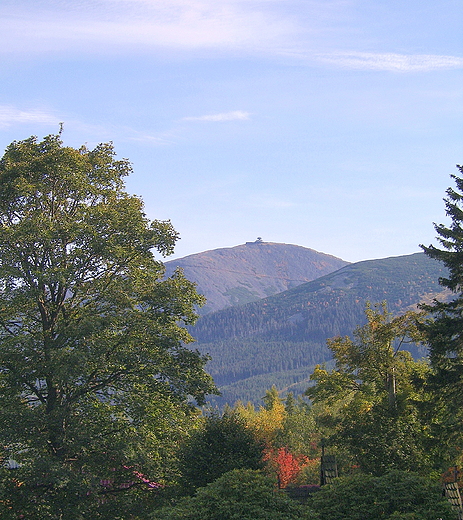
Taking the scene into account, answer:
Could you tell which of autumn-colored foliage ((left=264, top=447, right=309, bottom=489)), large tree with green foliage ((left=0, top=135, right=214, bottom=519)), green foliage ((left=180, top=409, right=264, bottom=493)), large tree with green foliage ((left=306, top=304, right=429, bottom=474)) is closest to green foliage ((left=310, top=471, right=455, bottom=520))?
green foliage ((left=180, top=409, right=264, bottom=493))

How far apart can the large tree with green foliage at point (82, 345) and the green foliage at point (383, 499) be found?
7.93 metres

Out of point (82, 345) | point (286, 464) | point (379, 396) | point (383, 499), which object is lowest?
point (286, 464)

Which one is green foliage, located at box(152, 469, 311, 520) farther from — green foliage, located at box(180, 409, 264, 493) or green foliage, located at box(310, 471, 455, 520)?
green foliage, located at box(180, 409, 264, 493)

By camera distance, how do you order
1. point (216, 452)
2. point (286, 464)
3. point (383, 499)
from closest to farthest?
1. point (383, 499)
2. point (216, 452)
3. point (286, 464)

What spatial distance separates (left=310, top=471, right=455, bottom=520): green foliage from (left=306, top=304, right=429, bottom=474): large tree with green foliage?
12058mm

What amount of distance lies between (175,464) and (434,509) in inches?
471

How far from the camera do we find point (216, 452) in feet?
90.7

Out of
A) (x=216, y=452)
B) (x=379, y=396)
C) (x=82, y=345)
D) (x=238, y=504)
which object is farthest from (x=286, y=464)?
(x=238, y=504)

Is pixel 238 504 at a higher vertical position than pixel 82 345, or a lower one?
lower

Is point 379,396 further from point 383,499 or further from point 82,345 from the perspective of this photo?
point 82,345

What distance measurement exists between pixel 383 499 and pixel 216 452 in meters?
9.83

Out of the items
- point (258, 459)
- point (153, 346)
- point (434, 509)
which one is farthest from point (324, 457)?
point (434, 509)

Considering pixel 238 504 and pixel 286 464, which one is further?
pixel 286 464

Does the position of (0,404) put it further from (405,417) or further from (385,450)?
(405,417)
